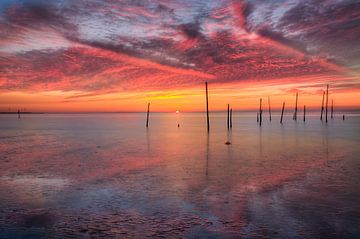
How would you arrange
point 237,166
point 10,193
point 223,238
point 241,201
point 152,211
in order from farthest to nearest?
1. point 237,166
2. point 10,193
3. point 241,201
4. point 152,211
5. point 223,238

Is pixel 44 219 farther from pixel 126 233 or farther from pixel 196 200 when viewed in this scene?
pixel 196 200

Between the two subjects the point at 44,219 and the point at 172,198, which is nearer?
the point at 44,219

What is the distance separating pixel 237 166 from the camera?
819 inches

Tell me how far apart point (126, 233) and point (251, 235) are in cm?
327

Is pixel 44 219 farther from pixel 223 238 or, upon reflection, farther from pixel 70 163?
pixel 70 163

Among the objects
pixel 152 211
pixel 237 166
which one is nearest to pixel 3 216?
pixel 152 211

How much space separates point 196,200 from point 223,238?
13.0 feet

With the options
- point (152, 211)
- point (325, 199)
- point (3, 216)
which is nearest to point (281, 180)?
point (325, 199)

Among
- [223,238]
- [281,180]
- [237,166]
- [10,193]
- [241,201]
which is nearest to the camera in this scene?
[223,238]

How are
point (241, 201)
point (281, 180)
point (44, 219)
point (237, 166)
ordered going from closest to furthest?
point (44, 219) < point (241, 201) < point (281, 180) < point (237, 166)

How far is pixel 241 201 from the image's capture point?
1226cm

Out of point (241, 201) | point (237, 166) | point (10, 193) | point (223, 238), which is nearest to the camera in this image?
point (223, 238)

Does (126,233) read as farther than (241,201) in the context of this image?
No

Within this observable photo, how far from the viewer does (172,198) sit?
12797mm
